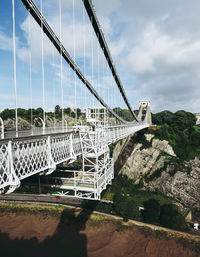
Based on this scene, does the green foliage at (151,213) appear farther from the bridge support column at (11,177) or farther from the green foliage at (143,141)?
the bridge support column at (11,177)

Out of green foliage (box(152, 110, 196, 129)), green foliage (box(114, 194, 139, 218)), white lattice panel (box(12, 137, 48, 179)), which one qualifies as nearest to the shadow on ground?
green foliage (box(114, 194, 139, 218))

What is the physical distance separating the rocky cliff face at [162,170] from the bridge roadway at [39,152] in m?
19.8

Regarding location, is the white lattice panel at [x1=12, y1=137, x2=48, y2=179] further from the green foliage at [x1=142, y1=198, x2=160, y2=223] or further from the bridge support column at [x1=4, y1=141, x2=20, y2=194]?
the green foliage at [x1=142, y1=198, x2=160, y2=223]

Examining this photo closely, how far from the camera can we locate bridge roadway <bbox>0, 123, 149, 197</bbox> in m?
5.85

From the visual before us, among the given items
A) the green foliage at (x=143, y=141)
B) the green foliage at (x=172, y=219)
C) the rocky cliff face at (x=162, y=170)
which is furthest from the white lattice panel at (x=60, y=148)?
the green foliage at (x=143, y=141)

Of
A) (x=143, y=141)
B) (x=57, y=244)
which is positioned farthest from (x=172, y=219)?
(x=143, y=141)

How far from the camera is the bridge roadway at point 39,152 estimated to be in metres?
5.85

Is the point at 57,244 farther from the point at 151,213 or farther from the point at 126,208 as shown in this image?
the point at 151,213

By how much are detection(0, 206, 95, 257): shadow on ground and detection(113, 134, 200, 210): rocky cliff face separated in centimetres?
1595

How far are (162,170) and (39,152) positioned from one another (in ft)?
96.0

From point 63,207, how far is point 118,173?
17074mm

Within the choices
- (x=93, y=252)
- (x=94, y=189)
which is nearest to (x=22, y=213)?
(x=93, y=252)

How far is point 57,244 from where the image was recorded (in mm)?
19531

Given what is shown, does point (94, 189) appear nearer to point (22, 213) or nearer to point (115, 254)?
point (115, 254)
